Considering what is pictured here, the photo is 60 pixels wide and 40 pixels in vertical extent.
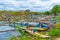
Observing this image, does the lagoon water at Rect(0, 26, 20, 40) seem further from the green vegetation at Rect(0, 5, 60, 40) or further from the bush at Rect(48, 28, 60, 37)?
the bush at Rect(48, 28, 60, 37)

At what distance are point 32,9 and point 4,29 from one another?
55cm

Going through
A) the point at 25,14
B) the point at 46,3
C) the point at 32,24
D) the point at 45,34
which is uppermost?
the point at 46,3

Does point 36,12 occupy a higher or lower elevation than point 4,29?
higher

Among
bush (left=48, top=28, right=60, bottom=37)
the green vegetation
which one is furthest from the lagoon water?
bush (left=48, top=28, right=60, bottom=37)

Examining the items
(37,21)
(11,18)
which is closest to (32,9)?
(37,21)

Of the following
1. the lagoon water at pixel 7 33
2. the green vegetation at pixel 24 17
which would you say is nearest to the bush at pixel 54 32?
the green vegetation at pixel 24 17

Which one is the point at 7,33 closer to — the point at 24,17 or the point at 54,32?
the point at 24,17

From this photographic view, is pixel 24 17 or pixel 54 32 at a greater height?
pixel 24 17

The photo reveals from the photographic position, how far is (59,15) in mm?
2361

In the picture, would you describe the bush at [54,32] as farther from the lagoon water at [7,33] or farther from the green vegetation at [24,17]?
the lagoon water at [7,33]

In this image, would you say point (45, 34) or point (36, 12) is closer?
point (45, 34)

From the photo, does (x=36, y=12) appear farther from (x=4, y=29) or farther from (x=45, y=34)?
(x=4, y=29)

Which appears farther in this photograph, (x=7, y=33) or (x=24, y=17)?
(x=24, y=17)

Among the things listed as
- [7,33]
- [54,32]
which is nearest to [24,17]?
[7,33]
